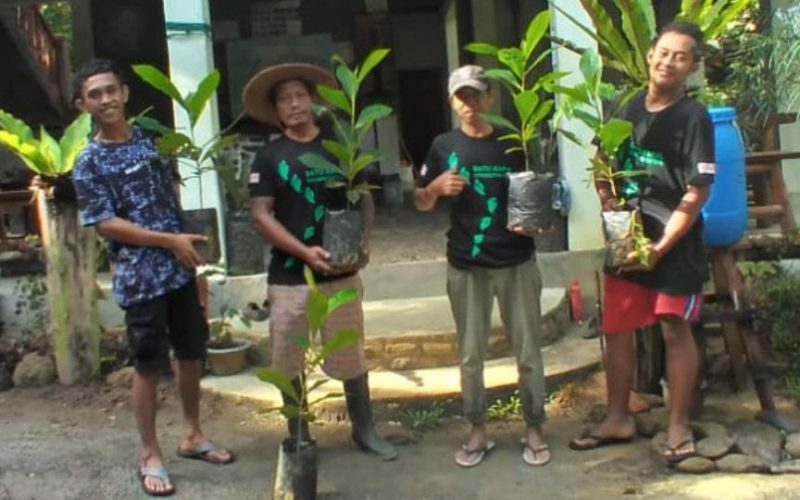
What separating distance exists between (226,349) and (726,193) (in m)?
2.81

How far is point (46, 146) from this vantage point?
5754mm

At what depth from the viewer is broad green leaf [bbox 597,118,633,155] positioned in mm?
4230

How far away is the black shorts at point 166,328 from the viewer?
4.33 meters

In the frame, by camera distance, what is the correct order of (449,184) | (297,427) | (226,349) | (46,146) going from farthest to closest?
(226,349) < (46,146) < (449,184) < (297,427)

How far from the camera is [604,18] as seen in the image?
16.0 feet

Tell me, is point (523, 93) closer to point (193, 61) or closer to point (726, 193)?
point (726, 193)

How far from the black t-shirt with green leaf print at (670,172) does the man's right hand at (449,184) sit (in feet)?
2.33

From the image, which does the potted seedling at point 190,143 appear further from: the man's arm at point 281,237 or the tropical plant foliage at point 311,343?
the tropical plant foliage at point 311,343

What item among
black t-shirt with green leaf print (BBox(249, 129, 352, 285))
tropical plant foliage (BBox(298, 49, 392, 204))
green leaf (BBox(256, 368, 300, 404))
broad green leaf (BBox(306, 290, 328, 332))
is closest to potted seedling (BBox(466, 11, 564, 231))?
tropical plant foliage (BBox(298, 49, 392, 204))

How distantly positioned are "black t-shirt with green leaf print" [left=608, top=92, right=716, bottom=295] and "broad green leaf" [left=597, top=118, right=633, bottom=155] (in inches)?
4.0

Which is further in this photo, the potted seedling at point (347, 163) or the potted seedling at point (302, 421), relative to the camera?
the potted seedling at point (347, 163)

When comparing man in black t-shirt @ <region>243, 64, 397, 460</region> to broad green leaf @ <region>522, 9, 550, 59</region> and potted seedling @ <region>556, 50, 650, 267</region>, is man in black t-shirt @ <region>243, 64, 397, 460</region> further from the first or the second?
potted seedling @ <region>556, 50, 650, 267</region>

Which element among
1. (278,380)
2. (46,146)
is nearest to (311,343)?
(278,380)

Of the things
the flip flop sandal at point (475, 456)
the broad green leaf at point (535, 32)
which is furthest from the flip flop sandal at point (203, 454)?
the broad green leaf at point (535, 32)
